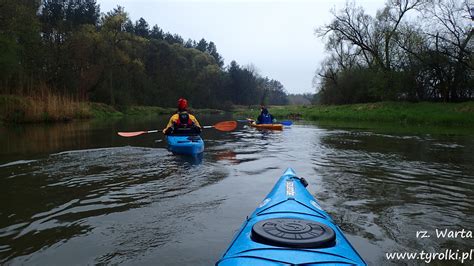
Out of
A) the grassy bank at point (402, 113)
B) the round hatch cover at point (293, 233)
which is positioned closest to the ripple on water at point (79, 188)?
the round hatch cover at point (293, 233)

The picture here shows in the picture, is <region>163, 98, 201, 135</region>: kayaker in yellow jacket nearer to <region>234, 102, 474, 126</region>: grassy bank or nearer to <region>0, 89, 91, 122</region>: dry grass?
<region>0, 89, 91, 122</region>: dry grass

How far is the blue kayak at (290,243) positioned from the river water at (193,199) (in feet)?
2.90

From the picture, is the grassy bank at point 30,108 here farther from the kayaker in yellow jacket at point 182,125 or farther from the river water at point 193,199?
the kayaker in yellow jacket at point 182,125

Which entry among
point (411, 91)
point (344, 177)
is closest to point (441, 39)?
point (411, 91)

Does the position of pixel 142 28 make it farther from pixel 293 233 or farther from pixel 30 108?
pixel 293 233

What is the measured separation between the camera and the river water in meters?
3.86

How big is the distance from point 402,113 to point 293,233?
23385mm

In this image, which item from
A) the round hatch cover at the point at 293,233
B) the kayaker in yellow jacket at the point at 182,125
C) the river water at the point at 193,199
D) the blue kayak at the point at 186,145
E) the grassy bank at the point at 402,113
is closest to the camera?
the round hatch cover at the point at 293,233

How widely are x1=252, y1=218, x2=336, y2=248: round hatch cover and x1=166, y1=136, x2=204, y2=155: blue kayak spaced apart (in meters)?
6.42

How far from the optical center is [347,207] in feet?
17.1

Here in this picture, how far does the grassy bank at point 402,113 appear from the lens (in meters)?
20.3

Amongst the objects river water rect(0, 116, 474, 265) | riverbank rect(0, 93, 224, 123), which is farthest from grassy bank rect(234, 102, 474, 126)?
riverbank rect(0, 93, 224, 123)

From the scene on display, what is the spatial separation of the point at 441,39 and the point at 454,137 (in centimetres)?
1241

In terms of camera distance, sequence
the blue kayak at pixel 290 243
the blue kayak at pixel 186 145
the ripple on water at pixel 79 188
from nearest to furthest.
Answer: the blue kayak at pixel 290 243, the ripple on water at pixel 79 188, the blue kayak at pixel 186 145
